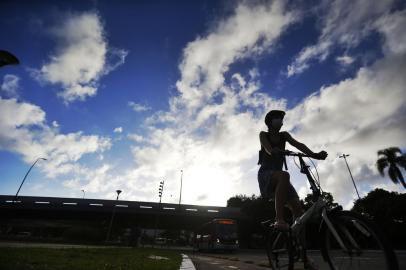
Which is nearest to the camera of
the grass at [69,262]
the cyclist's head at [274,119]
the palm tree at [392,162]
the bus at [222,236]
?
the cyclist's head at [274,119]

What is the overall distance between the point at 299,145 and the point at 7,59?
5588 mm

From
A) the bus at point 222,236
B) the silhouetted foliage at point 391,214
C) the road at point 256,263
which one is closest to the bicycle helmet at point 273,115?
the road at point 256,263

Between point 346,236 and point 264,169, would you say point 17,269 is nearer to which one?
point 264,169

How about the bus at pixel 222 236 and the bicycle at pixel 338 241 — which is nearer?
the bicycle at pixel 338 241

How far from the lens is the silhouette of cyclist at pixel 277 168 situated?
3766 mm

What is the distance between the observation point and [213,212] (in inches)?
2442

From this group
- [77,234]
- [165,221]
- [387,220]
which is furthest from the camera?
[165,221]

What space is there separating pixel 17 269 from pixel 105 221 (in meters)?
74.8

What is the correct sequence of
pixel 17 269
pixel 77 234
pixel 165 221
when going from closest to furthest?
1. pixel 17 269
2. pixel 77 234
3. pixel 165 221

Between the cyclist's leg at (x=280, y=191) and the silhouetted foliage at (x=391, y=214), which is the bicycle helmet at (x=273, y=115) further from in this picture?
the silhouetted foliage at (x=391, y=214)

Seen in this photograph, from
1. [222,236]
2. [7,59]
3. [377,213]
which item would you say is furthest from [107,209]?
[7,59]

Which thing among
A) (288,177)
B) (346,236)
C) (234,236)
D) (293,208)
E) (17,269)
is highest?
(234,236)

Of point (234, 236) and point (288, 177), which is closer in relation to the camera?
point (288, 177)

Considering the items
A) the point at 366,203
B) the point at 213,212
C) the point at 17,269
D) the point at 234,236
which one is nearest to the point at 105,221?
the point at 213,212
